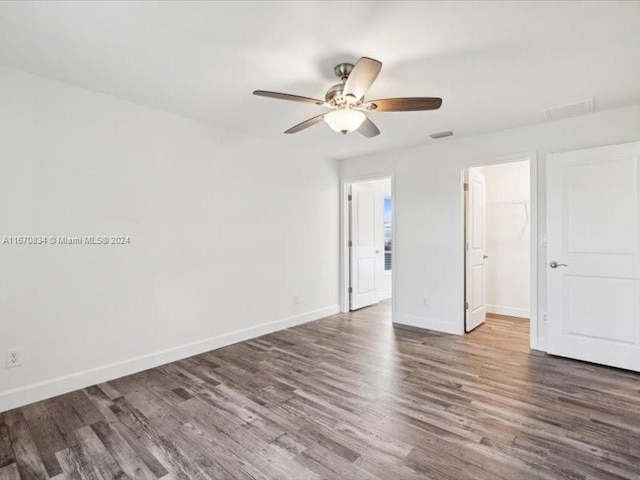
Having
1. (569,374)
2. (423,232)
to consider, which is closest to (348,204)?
(423,232)

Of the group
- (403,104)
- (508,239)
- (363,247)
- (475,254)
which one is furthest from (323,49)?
(508,239)

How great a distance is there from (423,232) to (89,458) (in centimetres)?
390

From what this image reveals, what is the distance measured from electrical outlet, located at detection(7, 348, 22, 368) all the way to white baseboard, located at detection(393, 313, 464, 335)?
392 centimetres

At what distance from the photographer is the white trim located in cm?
498

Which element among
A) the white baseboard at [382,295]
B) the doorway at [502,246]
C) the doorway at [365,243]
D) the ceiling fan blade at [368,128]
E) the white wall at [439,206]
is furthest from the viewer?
the white baseboard at [382,295]

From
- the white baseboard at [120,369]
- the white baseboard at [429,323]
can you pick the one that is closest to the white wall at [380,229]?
the white baseboard at [429,323]

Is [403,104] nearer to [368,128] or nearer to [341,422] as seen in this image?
[368,128]

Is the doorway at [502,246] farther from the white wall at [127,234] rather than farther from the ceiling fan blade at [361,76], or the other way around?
the ceiling fan blade at [361,76]

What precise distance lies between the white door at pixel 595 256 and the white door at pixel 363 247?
2.66 meters

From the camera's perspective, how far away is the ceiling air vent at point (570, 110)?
3004mm

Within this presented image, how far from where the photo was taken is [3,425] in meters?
2.20

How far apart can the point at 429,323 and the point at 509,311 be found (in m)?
1.66

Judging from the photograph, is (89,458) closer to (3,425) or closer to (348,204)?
(3,425)

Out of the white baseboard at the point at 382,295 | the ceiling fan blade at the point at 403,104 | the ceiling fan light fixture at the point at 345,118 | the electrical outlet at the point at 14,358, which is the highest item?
the ceiling fan blade at the point at 403,104
